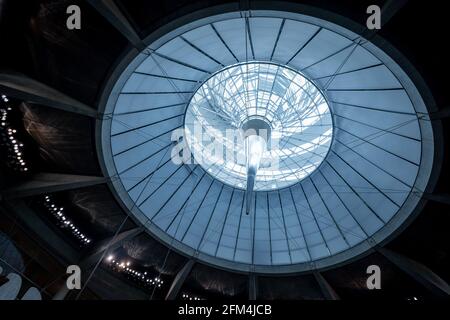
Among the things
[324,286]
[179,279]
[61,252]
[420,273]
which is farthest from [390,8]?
[61,252]

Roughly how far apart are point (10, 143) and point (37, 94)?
4.93 metres

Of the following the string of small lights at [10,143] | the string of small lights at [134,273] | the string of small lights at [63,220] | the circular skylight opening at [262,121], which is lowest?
the string of small lights at [134,273]

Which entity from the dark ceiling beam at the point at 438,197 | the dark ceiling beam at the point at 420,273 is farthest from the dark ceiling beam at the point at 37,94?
the dark ceiling beam at the point at 420,273

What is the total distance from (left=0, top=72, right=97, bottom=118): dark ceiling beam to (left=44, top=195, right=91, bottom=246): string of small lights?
6.82m

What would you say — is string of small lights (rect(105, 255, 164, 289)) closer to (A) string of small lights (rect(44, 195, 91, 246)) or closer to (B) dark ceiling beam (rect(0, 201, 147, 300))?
(B) dark ceiling beam (rect(0, 201, 147, 300))

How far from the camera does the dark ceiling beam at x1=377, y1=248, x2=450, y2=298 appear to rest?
1783 centimetres

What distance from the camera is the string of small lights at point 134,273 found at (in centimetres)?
2229

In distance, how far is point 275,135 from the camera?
2455 centimetres

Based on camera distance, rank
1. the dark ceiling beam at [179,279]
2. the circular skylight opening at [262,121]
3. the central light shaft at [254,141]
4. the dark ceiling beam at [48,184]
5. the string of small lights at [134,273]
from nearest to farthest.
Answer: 1. the dark ceiling beam at [48,184]
2. the central light shaft at [254,141]
3. the circular skylight opening at [262,121]
4. the dark ceiling beam at [179,279]
5. the string of small lights at [134,273]

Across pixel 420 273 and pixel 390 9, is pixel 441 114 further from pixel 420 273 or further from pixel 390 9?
pixel 420 273

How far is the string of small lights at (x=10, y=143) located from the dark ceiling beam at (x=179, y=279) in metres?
11.2

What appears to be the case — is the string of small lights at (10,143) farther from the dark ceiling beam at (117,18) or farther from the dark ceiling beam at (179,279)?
the dark ceiling beam at (179,279)

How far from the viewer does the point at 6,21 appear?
13383mm

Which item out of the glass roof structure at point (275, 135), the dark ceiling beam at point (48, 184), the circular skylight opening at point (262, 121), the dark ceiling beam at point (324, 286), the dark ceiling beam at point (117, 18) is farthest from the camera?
the dark ceiling beam at point (324, 286)
